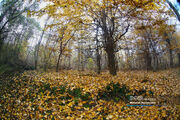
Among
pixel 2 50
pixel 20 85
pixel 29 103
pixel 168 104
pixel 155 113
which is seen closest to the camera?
pixel 155 113

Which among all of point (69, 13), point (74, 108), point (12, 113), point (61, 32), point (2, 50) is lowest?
point (12, 113)

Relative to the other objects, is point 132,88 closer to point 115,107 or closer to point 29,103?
point 115,107

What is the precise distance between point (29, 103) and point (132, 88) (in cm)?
454

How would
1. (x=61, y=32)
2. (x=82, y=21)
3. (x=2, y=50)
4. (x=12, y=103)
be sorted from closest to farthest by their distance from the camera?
1. (x=12, y=103)
2. (x=82, y=21)
3. (x=61, y=32)
4. (x=2, y=50)

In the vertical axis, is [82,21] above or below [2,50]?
above

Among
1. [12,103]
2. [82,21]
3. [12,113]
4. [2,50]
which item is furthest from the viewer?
[2,50]

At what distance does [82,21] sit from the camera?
22.6 feet

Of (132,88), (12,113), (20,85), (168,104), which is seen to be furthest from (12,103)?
(168,104)

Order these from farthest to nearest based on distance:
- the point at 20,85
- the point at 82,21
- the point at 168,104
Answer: the point at 82,21, the point at 20,85, the point at 168,104

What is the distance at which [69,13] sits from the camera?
646 centimetres

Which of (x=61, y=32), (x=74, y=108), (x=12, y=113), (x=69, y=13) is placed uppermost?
(x=69, y=13)

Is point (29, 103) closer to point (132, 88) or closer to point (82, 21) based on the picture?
point (132, 88)

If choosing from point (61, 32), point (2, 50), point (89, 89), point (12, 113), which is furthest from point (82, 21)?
point (2, 50)

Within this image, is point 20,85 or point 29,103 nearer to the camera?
point 29,103
